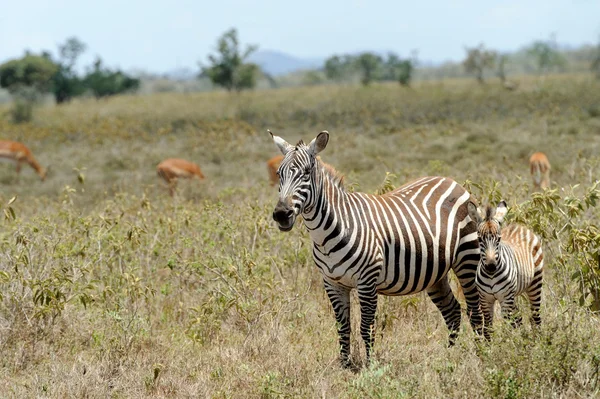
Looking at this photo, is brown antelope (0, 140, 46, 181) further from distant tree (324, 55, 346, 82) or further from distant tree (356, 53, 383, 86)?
distant tree (324, 55, 346, 82)

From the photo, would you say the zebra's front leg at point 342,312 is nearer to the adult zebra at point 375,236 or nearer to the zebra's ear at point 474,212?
the adult zebra at point 375,236

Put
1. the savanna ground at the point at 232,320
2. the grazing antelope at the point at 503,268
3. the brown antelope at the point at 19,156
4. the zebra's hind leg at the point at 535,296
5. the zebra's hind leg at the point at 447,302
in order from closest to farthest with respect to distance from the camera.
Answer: the savanna ground at the point at 232,320 < the grazing antelope at the point at 503,268 < the zebra's hind leg at the point at 535,296 < the zebra's hind leg at the point at 447,302 < the brown antelope at the point at 19,156

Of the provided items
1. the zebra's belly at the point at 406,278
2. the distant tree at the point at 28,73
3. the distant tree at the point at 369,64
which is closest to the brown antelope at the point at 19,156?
the zebra's belly at the point at 406,278

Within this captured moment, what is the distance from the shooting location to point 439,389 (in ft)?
17.7

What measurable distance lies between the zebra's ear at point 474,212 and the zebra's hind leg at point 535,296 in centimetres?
74

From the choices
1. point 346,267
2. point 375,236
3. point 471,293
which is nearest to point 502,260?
point 471,293

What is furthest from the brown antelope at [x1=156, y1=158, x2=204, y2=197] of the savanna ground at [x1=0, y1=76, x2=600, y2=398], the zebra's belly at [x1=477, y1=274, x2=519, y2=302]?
the zebra's belly at [x1=477, y1=274, x2=519, y2=302]

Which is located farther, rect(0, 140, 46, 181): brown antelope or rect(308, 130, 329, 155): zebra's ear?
rect(0, 140, 46, 181): brown antelope

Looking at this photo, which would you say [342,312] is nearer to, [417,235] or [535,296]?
[417,235]

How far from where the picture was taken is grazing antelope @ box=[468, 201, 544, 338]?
6.12m

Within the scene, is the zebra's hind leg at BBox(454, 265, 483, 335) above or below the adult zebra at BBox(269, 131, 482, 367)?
below

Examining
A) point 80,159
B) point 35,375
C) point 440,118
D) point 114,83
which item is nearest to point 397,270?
point 35,375

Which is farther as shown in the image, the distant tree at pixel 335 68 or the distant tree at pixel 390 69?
the distant tree at pixel 335 68

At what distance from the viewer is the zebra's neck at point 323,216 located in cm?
603
